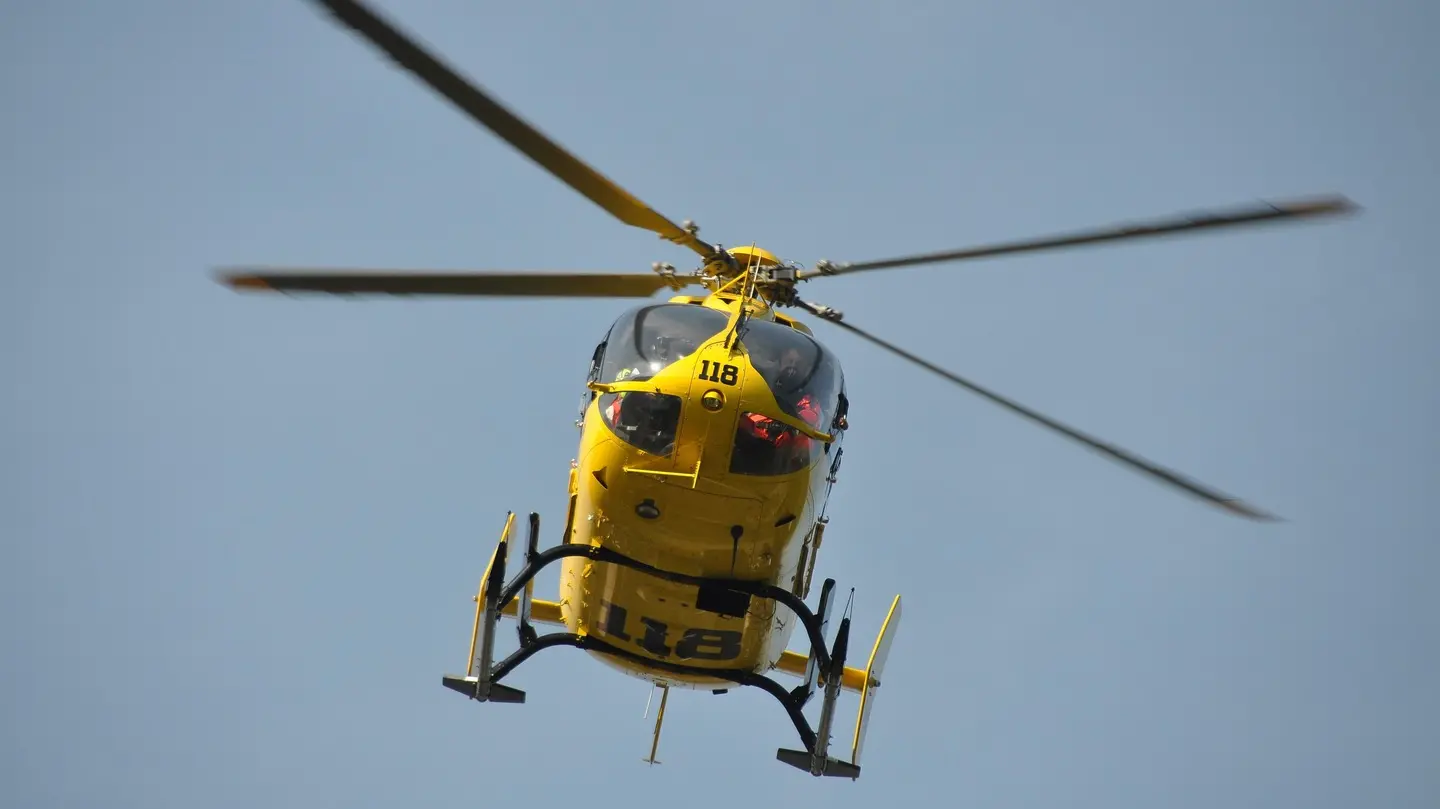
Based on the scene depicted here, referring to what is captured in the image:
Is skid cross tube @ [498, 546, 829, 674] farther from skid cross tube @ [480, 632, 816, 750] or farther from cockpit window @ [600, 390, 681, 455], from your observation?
cockpit window @ [600, 390, 681, 455]

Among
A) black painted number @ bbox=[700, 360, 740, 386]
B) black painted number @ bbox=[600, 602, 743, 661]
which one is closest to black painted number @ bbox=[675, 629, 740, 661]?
black painted number @ bbox=[600, 602, 743, 661]

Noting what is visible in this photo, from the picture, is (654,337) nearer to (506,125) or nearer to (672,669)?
(506,125)

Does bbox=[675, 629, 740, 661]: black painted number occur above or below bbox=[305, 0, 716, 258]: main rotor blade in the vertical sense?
below

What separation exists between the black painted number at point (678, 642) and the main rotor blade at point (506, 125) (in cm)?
336

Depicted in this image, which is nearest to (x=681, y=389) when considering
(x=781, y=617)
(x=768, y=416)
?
(x=768, y=416)

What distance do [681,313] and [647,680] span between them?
3.84 metres

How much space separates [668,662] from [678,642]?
0.98 ft

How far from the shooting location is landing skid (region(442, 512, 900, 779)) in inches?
518

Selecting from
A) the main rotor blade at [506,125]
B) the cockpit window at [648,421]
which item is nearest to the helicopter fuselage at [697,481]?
the cockpit window at [648,421]

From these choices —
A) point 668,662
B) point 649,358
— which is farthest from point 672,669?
point 649,358

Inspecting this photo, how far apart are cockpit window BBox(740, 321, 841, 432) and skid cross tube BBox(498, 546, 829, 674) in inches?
58.1

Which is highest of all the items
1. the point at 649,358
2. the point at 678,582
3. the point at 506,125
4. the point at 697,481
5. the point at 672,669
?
the point at 506,125

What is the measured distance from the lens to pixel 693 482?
40.5 feet

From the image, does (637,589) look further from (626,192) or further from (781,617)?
(626,192)
